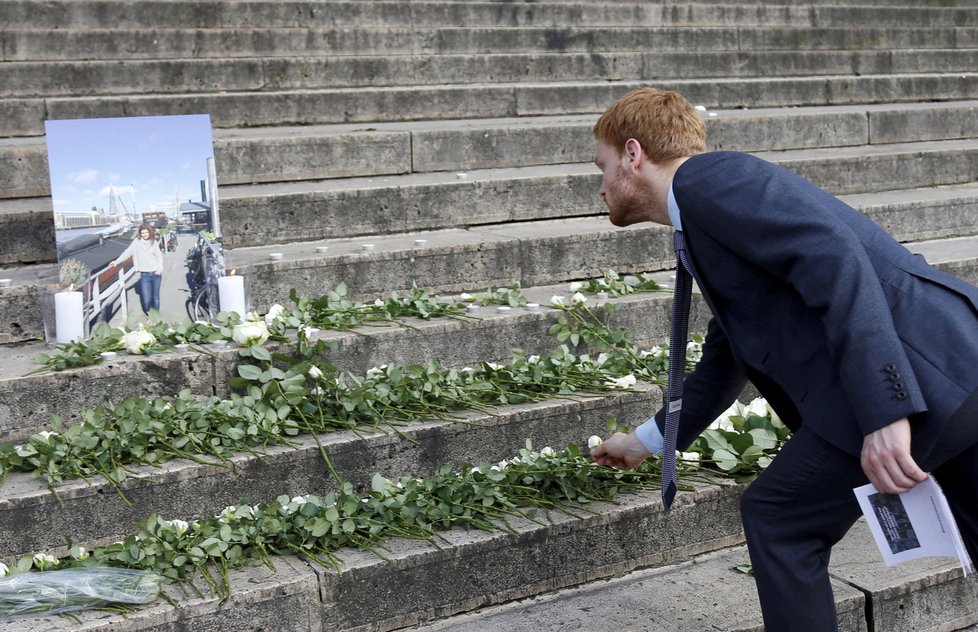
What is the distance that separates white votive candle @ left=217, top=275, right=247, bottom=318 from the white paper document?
2319 mm

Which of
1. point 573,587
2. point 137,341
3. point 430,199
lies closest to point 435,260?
point 430,199

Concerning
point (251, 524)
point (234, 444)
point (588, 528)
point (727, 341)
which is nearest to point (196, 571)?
point (251, 524)

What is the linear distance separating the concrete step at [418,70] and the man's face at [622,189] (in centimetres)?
402

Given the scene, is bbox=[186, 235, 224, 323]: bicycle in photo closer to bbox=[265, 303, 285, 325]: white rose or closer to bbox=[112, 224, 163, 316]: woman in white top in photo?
bbox=[112, 224, 163, 316]: woman in white top in photo

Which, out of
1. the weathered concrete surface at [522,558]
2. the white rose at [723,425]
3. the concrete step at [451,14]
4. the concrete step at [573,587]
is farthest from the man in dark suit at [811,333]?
the concrete step at [451,14]

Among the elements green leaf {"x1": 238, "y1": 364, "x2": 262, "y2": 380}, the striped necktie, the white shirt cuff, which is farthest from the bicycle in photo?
the striped necktie

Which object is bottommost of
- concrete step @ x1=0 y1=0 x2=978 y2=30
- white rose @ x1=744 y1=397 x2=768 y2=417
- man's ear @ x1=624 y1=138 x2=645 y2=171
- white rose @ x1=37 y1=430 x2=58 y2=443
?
white rose @ x1=744 y1=397 x2=768 y2=417

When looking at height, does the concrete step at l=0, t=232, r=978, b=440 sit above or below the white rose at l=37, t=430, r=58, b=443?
above

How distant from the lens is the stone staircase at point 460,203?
286cm

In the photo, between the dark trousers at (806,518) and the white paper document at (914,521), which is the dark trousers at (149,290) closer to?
the dark trousers at (806,518)

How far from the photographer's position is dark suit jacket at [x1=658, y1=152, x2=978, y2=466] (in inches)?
77.6

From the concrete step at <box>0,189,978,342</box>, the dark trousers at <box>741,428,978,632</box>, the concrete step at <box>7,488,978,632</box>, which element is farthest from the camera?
the concrete step at <box>0,189,978,342</box>

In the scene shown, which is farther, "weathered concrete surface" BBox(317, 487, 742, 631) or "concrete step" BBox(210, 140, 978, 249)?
"concrete step" BBox(210, 140, 978, 249)

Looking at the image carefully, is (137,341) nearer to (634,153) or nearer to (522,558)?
(522,558)
